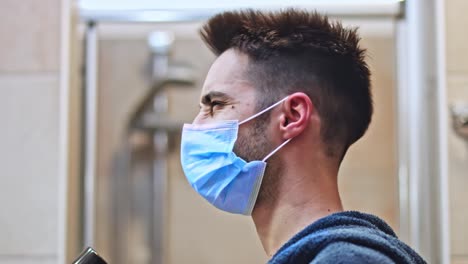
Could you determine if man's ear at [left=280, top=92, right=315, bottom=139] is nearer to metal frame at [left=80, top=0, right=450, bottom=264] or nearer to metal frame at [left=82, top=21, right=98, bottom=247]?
metal frame at [left=80, top=0, right=450, bottom=264]

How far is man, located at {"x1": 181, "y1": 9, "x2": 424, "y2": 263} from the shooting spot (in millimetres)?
777

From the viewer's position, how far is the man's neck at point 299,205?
30.4 inches

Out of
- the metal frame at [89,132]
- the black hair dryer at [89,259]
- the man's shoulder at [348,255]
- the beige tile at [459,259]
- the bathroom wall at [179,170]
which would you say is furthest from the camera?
the bathroom wall at [179,170]

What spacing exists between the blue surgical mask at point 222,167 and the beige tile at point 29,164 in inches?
14.7

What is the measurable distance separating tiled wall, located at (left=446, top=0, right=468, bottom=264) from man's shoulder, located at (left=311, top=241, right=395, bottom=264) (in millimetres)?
495

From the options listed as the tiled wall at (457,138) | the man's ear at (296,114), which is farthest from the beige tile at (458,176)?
the man's ear at (296,114)

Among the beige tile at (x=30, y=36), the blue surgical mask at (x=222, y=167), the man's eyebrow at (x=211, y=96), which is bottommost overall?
the blue surgical mask at (x=222, y=167)

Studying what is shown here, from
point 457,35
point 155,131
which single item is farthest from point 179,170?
Result: point 457,35

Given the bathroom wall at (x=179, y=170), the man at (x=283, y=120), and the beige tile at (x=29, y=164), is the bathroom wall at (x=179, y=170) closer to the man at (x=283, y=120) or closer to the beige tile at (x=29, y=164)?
the beige tile at (x=29, y=164)

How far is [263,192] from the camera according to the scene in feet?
2.62

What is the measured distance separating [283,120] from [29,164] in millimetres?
545

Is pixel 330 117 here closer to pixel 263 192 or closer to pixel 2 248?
pixel 263 192

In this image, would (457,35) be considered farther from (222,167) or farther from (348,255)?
(348,255)

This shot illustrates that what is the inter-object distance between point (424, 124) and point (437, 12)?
0.19m
